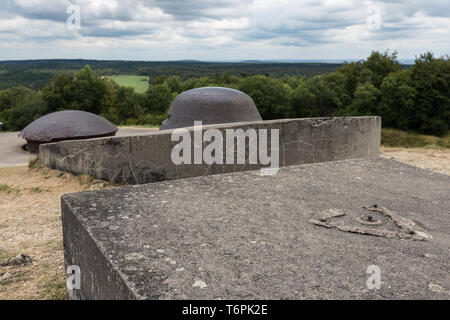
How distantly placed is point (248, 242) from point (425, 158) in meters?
10.9

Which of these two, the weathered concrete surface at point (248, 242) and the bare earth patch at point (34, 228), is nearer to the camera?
the weathered concrete surface at point (248, 242)

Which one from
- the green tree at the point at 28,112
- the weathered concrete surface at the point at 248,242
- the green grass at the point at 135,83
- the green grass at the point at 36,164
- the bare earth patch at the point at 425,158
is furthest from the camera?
the green grass at the point at 135,83

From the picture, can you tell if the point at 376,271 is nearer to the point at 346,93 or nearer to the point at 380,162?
the point at 380,162

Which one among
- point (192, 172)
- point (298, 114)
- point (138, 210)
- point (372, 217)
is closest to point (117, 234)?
point (138, 210)

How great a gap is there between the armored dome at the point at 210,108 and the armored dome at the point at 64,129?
3819 mm

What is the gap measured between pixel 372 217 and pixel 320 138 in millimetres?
3938

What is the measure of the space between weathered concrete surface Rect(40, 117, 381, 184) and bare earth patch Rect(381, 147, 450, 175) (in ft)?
Answer: 13.4

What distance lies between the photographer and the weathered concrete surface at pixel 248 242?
221 cm

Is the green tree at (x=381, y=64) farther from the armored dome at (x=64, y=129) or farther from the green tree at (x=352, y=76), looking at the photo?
the armored dome at (x=64, y=129)
